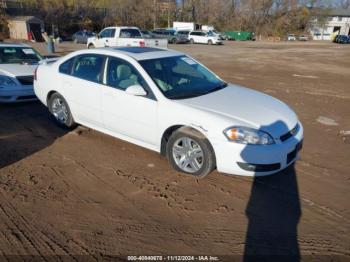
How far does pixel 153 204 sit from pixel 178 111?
1204mm

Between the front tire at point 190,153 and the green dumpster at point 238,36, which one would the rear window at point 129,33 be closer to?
the front tire at point 190,153

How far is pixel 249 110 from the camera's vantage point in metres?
3.93

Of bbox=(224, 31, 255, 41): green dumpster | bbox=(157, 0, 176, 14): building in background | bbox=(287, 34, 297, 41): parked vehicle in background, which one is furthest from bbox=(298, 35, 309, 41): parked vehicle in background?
bbox=(157, 0, 176, 14): building in background

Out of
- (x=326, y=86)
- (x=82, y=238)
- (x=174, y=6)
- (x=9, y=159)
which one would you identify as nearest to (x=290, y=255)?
(x=82, y=238)

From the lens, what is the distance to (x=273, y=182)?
3873 mm

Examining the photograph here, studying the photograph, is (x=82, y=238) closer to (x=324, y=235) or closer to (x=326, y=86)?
(x=324, y=235)

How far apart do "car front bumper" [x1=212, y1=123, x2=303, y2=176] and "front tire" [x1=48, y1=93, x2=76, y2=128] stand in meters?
3.00

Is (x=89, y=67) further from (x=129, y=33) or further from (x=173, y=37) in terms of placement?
(x=173, y=37)

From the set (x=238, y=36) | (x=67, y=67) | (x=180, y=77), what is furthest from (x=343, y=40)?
(x=67, y=67)

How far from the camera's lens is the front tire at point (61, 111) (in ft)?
17.8

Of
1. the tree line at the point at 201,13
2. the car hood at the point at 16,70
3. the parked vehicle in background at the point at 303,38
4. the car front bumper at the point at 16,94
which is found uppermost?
the tree line at the point at 201,13

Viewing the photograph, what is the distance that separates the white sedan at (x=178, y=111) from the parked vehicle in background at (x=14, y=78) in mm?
1906

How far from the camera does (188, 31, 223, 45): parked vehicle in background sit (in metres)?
38.2

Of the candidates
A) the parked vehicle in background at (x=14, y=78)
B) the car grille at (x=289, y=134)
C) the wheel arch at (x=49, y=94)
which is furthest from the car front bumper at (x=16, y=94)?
the car grille at (x=289, y=134)
